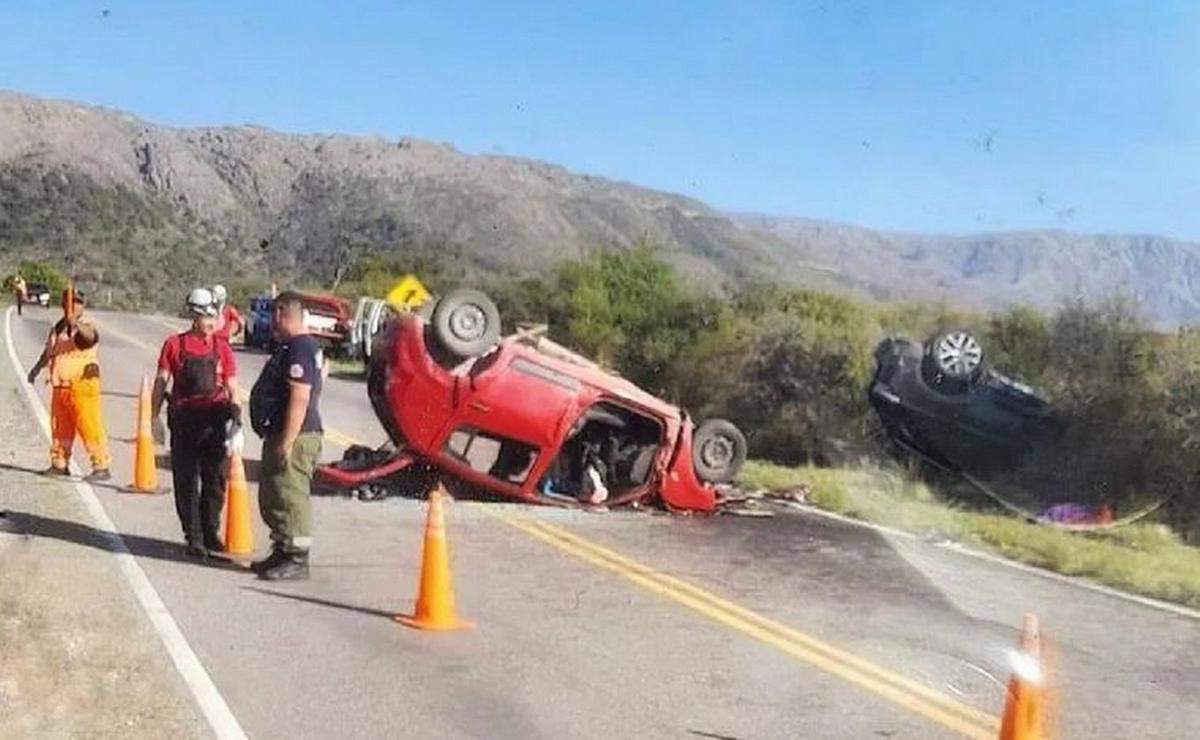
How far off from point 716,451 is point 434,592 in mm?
6319

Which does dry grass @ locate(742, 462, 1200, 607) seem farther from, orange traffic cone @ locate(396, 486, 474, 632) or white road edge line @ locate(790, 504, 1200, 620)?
orange traffic cone @ locate(396, 486, 474, 632)

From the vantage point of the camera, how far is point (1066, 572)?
12.4 metres

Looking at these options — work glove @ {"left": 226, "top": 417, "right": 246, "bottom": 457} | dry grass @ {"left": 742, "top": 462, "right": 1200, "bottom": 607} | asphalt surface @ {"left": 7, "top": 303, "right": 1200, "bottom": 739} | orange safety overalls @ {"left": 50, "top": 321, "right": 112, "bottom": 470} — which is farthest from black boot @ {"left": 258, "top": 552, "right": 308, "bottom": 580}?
dry grass @ {"left": 742, "top": 462, "right": 1200, "bottom": 607}

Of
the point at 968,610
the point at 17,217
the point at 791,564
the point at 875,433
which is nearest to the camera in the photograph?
the point at 968,610

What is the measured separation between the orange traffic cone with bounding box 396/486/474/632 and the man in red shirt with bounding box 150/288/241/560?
91.0 inches

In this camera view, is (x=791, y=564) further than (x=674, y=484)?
No

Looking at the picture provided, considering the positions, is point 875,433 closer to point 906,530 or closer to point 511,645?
point 906,530

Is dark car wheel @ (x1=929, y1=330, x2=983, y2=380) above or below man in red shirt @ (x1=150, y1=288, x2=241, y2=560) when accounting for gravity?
above

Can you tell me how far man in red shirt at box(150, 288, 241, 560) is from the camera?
10555 millimetres

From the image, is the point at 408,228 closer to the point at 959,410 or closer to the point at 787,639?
the point at 959,410

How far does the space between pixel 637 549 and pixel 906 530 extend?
3.48 metres

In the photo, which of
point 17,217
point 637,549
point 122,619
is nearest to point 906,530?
point 637,549

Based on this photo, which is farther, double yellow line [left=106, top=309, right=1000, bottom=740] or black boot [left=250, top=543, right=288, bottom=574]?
black boot [left=250, top=543, right=288, bottom=574]

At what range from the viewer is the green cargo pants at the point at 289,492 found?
9711 mm
